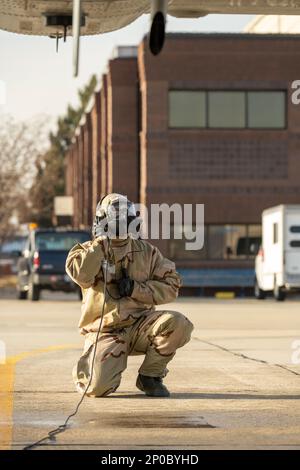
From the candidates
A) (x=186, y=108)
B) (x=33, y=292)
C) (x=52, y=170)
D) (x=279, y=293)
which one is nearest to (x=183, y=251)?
(x=186, y=108)

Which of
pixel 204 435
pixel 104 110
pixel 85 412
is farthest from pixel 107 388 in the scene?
pixel 104 110

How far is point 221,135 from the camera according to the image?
159 feet

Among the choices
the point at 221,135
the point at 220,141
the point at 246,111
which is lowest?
the point at 220,141

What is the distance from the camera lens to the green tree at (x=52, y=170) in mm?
76500

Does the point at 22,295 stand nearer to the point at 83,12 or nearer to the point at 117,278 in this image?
Answer: the point at 83,12

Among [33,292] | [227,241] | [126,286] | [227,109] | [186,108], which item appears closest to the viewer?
[126,286]

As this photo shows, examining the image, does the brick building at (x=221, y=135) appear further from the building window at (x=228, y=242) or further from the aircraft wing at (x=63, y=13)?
→ the aircraft wing at (x=63, y=13)

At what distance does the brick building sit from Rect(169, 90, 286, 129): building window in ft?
0.12

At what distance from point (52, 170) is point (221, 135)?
33947 millimetres

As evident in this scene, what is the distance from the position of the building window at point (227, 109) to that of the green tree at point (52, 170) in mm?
23039

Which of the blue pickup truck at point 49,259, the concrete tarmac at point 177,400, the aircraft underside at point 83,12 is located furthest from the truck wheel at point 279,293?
the aircraft underside at point 83,12

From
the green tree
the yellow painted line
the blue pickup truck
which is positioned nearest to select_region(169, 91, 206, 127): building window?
the blue pickup truck
